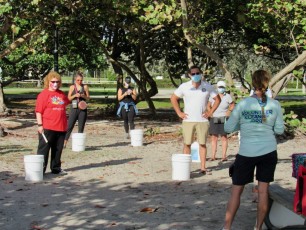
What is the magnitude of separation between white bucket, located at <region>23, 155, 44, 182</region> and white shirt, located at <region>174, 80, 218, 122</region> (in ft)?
8.30

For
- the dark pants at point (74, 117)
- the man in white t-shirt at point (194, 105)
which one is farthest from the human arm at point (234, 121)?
the dark pants at point (74, 117)

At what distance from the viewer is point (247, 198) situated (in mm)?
8367

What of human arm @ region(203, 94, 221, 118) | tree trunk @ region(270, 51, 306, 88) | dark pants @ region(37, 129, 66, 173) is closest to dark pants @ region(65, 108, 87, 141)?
dark pants @ region(37, 129, 66, 173)

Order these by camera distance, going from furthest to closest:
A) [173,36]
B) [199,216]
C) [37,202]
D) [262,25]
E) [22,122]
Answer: [173,36] → [22,122] → [262,25] → [37,202] → [199,216]

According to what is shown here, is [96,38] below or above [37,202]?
above

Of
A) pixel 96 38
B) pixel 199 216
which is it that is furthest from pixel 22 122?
pixel 199 216

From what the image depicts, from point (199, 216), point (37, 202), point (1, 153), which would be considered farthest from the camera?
point (1, 153)

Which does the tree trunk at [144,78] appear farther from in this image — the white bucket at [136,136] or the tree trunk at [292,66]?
the white bucket at [136,136]

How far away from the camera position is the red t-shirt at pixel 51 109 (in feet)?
32.6

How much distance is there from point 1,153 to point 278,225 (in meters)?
8.05

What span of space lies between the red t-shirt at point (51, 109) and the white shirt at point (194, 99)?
Result: 200cm

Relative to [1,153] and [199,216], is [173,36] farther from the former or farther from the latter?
[199,216]

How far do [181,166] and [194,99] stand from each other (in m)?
1.14

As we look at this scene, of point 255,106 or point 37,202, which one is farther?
point 37,202
